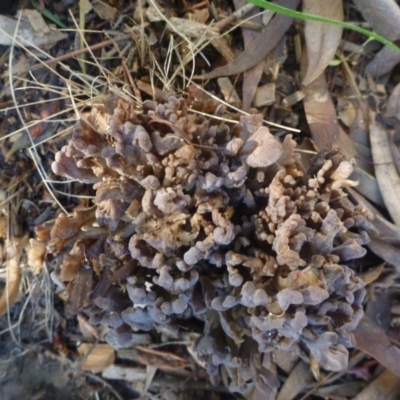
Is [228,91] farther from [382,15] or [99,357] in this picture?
[99,357]

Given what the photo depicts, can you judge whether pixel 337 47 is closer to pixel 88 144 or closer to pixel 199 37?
pixel 199 37

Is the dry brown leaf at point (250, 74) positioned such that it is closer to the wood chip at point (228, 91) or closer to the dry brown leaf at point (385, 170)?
the wood chip at point (228, 91)

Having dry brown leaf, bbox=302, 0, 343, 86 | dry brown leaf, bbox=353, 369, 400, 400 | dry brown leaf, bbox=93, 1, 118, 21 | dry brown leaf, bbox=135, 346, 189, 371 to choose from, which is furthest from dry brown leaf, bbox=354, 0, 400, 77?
dry brown leaf, bbox=135, 346, 189, 371

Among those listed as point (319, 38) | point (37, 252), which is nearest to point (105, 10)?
point (319, 38)

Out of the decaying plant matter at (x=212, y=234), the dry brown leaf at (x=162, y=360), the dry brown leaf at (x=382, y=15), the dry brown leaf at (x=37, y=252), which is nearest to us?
the decaying plant matter at (x=212, y=234)

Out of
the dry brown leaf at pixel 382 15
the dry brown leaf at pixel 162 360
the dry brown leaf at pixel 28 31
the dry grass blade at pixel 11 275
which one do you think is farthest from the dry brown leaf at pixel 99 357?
the dry brown leaf at pixel 382 15

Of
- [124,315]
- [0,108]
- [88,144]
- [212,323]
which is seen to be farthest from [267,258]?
[0,108]

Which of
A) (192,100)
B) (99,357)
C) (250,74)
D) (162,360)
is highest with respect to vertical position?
(250,74)
